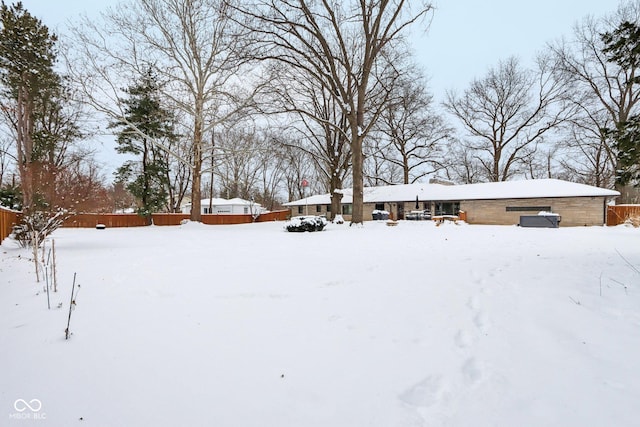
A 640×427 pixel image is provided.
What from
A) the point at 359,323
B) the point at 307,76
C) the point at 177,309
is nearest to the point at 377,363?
the point at 359,323

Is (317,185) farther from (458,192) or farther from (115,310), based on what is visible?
(115,310)

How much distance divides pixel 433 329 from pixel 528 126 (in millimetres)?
33159

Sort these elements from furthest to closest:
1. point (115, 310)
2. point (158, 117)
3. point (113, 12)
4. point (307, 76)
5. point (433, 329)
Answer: point (158, 117)
point (307, 76)
point (113, 12)
point (115, 310)
point (433, 329)

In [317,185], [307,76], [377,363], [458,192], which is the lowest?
[377,363]

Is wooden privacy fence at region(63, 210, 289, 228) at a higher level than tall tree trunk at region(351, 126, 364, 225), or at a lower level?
lower

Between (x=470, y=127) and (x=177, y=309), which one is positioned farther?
(x=470, y=127)

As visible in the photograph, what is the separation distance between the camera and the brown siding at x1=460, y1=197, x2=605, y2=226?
2075cm

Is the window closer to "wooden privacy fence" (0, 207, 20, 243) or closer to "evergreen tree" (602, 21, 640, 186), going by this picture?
"evergreen tree" (602, 21, 640, 186)

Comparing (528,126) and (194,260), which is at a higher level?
(528,126)

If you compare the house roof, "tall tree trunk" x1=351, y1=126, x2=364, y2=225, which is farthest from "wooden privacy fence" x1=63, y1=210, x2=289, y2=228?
"tall tree trunk" x1=351, y1=126, x2=364, y2=225

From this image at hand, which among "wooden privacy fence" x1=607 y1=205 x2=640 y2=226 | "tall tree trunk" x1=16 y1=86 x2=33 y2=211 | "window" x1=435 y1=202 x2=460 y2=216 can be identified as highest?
"tall tree trunk" x1=16 y1=86 x2=33 y2=211

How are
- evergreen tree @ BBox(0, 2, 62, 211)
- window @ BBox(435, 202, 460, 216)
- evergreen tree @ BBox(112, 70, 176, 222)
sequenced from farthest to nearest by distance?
window @ BBox(435, 202, 460, 216) → evergreen tree @ BBox(112, 70, 176, 222) → evergreen tree @ BBox(0, 2, 62, 211)

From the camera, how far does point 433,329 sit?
2855mm

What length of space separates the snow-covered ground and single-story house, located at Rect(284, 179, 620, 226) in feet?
68.1
